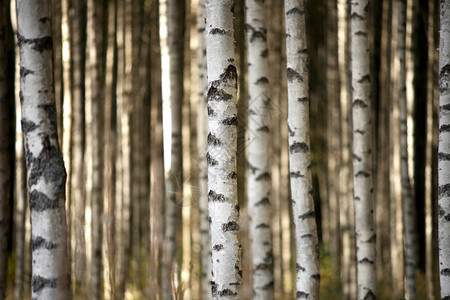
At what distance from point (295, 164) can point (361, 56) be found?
145 centimetres

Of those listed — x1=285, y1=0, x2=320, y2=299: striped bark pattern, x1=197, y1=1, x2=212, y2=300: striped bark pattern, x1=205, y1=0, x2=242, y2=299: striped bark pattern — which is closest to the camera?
x1=205, y1=0, x2=242, y2=299: striped bark pattern

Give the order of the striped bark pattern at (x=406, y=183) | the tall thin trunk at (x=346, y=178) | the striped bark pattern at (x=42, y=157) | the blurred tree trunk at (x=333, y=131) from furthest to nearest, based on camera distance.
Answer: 1. the blurred tree trunk at (x=333, y=131)
2. the tall thin trunk at (x=346, y=178)
3. the striped bark pattern at (x=406, y=183)
4. the striped bark pattern at (x=42, y=157)

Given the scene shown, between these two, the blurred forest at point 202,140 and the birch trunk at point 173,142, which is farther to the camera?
the blurred forest at point 202,140

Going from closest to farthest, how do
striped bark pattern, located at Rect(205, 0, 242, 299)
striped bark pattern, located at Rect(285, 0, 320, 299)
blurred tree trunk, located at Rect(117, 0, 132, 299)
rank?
striped bark pattern, located at Rect(205, 0, 242, 299), striped bark pattern, located at Rect(285, 0, 320, 299), blurred tree trunk, located at Rect(117, 0, 132, 299)

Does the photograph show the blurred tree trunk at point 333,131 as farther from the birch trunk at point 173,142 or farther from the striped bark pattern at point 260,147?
the striped bark pattern at point 260,147

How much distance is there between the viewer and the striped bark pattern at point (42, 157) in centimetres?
333

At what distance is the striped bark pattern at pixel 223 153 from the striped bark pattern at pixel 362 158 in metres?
1.89

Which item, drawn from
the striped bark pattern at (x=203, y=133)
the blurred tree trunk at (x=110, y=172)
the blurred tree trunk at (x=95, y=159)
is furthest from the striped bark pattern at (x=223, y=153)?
the blurred tree trunk at (x=95, y=159)

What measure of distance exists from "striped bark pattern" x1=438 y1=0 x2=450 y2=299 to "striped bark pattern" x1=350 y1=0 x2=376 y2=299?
0.92m

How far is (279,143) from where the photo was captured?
27.9 ft

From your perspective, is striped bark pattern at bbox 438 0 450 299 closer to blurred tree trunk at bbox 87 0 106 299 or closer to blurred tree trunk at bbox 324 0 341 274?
blurred tree trunk at bbox 324 0 341 274

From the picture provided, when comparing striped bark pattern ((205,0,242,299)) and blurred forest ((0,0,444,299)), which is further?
blurred forest ((0,0,444,299))

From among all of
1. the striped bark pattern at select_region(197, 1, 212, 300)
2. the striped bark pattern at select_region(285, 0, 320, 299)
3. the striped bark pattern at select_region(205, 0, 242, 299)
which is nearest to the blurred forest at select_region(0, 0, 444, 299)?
the striped bark pattern at select_region(197, 1, 212, 300)

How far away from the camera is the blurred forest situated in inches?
261
